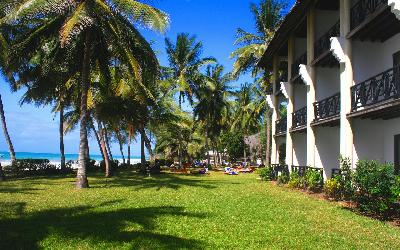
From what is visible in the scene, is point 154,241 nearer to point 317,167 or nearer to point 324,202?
point 324,202

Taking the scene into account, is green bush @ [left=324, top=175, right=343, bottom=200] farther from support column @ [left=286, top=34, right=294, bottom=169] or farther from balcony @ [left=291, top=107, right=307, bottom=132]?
support column @ [left=286, top=34, right=294, bottom=169]

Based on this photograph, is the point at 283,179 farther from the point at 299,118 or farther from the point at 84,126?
the point at 84,126

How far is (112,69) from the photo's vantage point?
25.5 metres

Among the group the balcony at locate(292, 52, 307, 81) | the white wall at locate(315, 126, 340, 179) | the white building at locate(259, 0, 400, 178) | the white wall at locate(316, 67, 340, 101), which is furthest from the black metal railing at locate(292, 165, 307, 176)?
the balcony at locate(292, 52, 307, 81)

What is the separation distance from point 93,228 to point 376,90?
9.47 meters

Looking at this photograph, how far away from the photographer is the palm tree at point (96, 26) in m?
15.6

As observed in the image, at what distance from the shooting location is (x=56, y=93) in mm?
28094

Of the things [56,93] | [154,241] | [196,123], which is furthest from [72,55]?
[196,123]

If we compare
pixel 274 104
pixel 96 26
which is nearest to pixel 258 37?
pixel 274 104

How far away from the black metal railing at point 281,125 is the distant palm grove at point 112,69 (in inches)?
153

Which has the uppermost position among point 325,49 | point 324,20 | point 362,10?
point 324,20

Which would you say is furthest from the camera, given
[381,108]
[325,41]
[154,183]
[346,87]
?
[154,183]

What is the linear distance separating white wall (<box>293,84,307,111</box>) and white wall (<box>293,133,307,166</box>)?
1.60 m

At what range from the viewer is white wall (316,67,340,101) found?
19414mm
